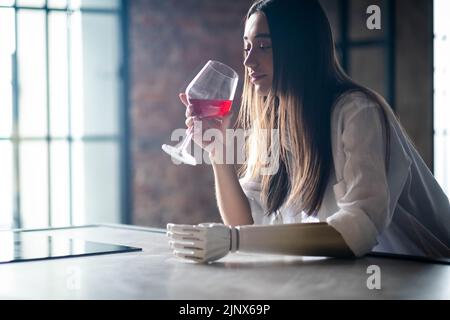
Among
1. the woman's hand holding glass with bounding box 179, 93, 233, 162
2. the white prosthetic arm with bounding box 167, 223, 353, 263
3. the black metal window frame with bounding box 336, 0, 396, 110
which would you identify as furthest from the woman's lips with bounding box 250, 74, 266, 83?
the black metal window frame with bounding box 336, 0, 396, 110

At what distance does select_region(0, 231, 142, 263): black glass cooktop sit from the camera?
5.06 ft

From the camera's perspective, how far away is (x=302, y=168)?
1703mm

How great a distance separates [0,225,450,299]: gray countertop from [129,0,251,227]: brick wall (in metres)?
2.76

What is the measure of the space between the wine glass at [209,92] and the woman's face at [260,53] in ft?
0.17

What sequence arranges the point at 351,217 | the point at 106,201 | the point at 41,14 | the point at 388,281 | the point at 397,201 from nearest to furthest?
the point at 388,281 < the point at 351,217 < the point at 397,201 < the point at 41,14 < the point at 106,201

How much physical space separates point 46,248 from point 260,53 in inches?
26.2

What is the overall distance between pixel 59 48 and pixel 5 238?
2357 millimetres

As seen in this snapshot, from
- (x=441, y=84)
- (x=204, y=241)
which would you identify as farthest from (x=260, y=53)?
(x=441, y=84)

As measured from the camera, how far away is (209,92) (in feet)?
5.76

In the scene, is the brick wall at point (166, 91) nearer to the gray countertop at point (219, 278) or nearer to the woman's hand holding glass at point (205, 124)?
the woman's hand holding glass at point (205, 124)

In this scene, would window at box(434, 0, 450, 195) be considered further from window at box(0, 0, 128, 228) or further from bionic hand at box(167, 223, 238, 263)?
bionic hand at box(167, 223, 238, 263)

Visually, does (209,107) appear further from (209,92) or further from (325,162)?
(325,162)
